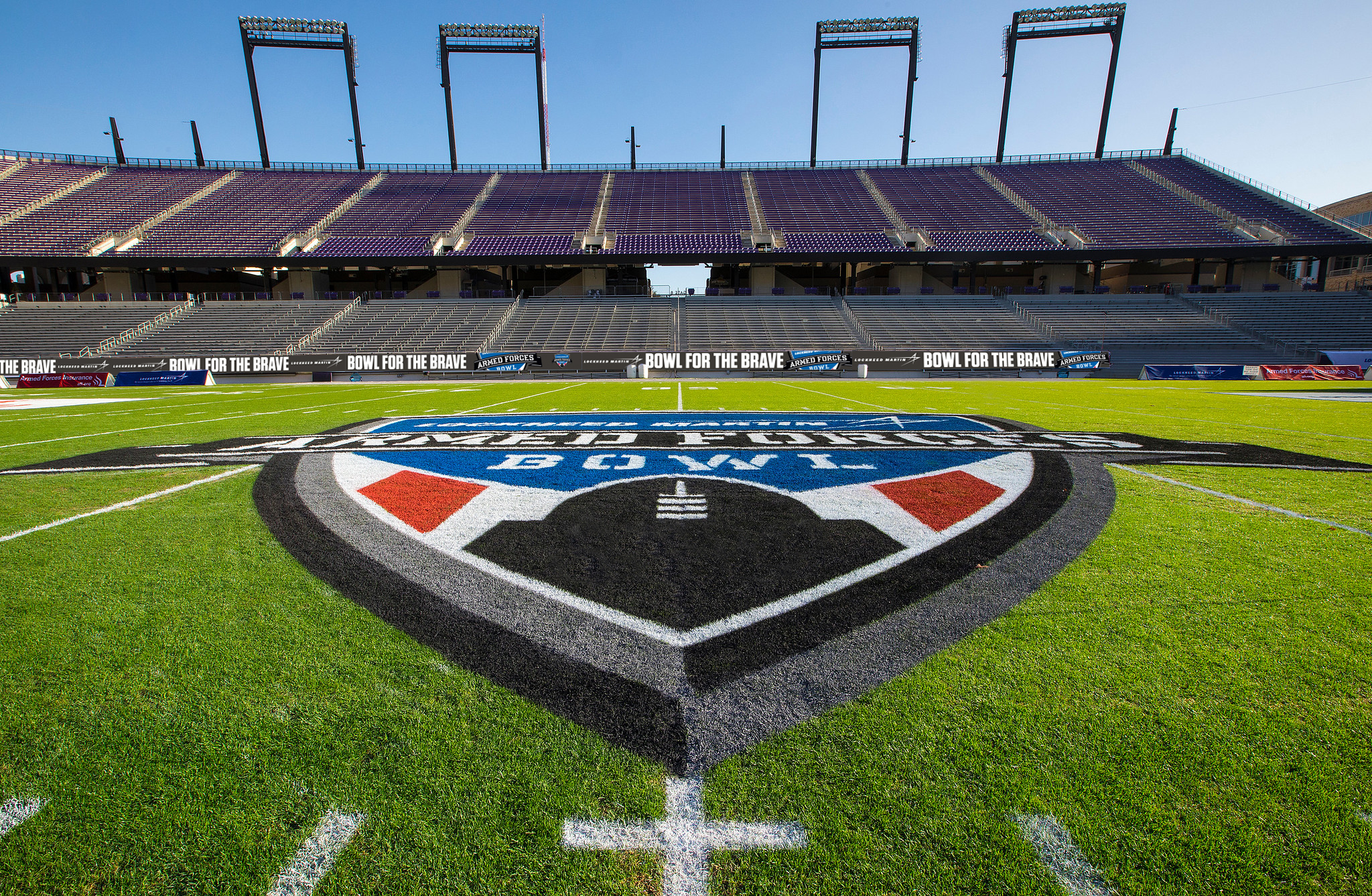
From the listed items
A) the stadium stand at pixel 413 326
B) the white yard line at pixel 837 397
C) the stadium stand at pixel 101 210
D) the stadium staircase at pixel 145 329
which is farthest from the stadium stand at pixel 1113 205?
the stadium stand at pixel 101 210

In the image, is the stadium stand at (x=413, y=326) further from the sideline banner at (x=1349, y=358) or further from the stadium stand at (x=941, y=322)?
the sideline banner at (x=1349, y=358)

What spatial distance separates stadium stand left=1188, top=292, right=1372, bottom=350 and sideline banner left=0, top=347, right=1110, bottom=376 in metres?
10.8

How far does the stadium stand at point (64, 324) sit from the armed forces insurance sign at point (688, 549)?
116 feet

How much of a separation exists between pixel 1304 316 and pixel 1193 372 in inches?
566

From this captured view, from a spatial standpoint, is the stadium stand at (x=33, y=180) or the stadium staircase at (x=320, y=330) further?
the stadium stand at (x=33, y=180)

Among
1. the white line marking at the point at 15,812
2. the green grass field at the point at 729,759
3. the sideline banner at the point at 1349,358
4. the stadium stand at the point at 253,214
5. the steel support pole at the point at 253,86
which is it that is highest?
the steel support pole at the point at 253,86

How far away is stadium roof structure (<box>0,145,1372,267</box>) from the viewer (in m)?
34.7

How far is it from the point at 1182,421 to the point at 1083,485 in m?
6.30

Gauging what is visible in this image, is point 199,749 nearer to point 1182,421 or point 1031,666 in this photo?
point 1031,666

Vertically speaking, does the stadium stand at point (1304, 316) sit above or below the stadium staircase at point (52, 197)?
below

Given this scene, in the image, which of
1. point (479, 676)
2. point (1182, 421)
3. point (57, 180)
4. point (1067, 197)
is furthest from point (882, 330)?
point (57, 180)

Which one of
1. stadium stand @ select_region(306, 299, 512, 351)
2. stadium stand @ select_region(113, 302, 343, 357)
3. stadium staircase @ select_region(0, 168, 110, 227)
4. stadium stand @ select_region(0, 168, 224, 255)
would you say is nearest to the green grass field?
stadium stand @ select_region(306, 299, 512, 351)

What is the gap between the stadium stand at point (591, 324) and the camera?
31656 mm

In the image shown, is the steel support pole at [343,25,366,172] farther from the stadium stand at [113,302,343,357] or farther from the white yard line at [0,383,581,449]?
the white yard line at [0,383,581,449]
